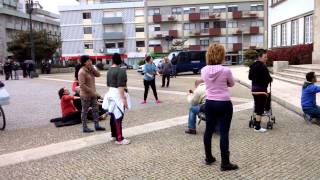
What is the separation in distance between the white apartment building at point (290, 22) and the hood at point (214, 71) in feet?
65.5

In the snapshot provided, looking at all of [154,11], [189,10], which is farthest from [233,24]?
[154,11]

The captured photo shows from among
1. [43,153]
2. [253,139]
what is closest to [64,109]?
[43,153]

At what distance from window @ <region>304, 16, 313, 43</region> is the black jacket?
18.1m

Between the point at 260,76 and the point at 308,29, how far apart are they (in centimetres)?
1868

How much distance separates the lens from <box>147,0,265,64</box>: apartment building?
219ft

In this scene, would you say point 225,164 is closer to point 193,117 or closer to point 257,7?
point 193,117

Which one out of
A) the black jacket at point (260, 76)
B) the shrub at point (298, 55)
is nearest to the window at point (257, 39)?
the shrub at point (298, 55)

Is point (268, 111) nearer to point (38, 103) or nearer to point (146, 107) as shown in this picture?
point (146, 107)

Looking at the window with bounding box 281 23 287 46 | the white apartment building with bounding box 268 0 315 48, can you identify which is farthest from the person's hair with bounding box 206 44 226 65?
the window with bounding box 281 23 287 46

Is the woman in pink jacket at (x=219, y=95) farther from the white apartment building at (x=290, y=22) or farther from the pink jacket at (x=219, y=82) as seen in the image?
the white apartment building at (x=290, y=22)

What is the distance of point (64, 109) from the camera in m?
10.3

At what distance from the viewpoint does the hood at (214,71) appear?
18.4 ft

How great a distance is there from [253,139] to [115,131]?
8.62 ft

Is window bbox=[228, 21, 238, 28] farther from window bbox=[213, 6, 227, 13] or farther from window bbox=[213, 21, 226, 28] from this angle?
window bbox=[213, 6, 227, 13]
